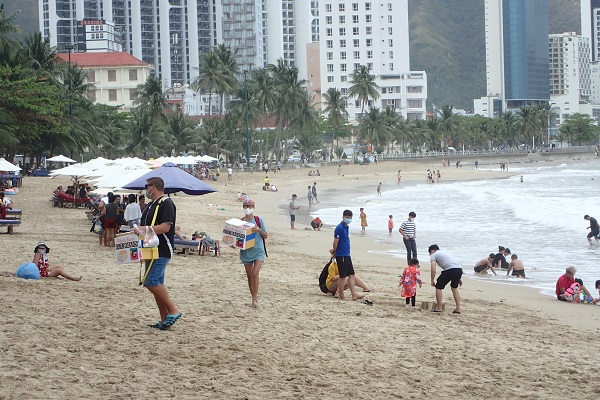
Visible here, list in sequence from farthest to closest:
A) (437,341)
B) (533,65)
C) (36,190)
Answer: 1. (533,65)
2. (36,190)
3. (437,341)

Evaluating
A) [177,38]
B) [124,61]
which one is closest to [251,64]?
[177,38]

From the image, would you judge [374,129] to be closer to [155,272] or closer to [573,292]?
[573,292]

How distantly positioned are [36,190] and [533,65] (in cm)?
17370

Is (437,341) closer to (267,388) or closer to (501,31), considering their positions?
(267,388)

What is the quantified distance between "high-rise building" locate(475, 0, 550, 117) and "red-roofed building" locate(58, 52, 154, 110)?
114124 mm

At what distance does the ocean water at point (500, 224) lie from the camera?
787 inches

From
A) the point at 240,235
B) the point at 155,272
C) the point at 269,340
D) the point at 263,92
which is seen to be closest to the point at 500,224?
the point at 240,235

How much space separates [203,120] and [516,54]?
419ft

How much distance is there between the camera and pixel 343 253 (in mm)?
11469

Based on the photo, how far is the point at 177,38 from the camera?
14788cm

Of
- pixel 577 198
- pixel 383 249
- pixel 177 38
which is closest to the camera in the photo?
pixel 383 249

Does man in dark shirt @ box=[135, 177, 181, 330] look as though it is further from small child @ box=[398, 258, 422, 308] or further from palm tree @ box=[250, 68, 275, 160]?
palm tree @ box=[250, 68, 275, 160]

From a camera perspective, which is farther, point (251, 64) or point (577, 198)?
point (251, 64)

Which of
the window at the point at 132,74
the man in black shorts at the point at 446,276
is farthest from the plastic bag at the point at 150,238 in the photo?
the window at the point at 132,74
